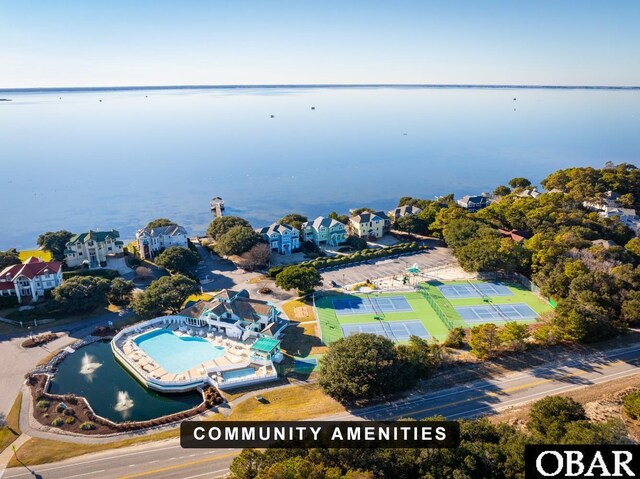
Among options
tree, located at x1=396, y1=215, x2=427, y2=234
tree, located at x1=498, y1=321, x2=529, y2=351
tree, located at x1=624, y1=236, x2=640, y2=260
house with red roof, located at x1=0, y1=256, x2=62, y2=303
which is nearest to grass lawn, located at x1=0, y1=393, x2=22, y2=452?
house with red roof, located at x1=0, y1=256, x2=62, y2=303

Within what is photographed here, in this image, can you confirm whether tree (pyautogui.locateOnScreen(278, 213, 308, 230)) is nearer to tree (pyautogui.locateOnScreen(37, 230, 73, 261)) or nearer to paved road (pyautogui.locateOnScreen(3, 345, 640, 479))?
tree (pyautogui.locateOnScreen(37, 230, 73, 261))

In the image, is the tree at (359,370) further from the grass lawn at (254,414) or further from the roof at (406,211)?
the roof at (406,211)

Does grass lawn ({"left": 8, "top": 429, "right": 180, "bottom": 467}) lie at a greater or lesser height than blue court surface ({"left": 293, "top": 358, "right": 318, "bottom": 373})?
lesser

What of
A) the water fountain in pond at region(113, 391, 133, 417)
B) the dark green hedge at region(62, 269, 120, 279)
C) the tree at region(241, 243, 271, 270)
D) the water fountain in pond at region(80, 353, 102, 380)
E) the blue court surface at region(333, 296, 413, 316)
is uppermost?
the tree at region(241, 243, 271, 270)

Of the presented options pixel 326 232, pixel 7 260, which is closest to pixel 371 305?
pixel 326 232

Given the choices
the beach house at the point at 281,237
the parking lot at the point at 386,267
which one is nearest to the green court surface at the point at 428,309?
the parking lot at the point at 386,267

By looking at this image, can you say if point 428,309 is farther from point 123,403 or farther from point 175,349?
point 123,403
